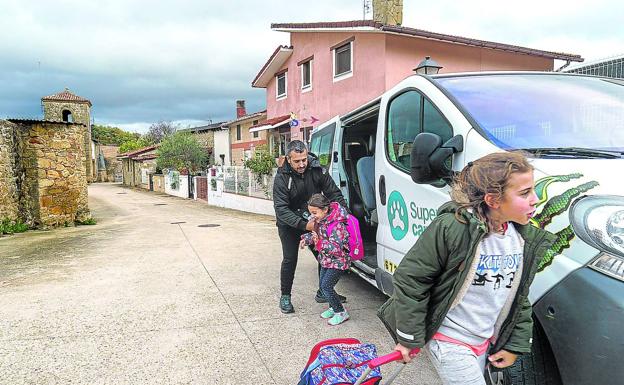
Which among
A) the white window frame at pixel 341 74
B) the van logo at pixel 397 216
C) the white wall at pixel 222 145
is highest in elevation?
the white window frame at pixel 341 74

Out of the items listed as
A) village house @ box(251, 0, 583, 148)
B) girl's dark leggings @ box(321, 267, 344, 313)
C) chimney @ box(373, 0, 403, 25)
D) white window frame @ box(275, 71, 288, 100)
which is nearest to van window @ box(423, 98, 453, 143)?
girl's dark leggings @ box(321, 267, 344, 313)

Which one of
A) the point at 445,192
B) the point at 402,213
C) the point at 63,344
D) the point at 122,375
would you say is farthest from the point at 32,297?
the point at 445,192

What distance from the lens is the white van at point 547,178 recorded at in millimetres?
1699

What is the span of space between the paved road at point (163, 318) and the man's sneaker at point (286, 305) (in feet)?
0.23

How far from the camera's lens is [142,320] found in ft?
13.6

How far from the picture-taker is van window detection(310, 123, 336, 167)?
18.5 ft

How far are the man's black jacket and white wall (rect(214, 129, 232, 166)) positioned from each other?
28482 millimetres

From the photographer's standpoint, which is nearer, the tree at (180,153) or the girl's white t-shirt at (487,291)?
the girl's white t-shirt at (487,291)

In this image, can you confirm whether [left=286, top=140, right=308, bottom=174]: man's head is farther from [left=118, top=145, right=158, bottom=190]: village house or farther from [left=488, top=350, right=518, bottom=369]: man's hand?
[left=118, top=145, right=158, bottom=190]: village house

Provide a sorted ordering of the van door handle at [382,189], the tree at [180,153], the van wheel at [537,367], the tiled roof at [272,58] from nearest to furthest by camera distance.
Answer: the van wheel at [537,367]
the van door handle at [382,189]
the tiled roof at [272,58]
the tree at [180,153]

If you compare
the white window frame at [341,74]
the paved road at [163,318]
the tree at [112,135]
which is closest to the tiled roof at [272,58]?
the white window frame at [341,74]

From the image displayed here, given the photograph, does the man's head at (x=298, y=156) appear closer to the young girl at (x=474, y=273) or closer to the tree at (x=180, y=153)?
the young girl at (x=474, y=273)

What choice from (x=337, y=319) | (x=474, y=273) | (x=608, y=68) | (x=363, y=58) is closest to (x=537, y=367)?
(x=474, y=273)

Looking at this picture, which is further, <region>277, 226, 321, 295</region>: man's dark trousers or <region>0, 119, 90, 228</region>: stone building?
<region>0, 119, 90, 228</region>: stone building
